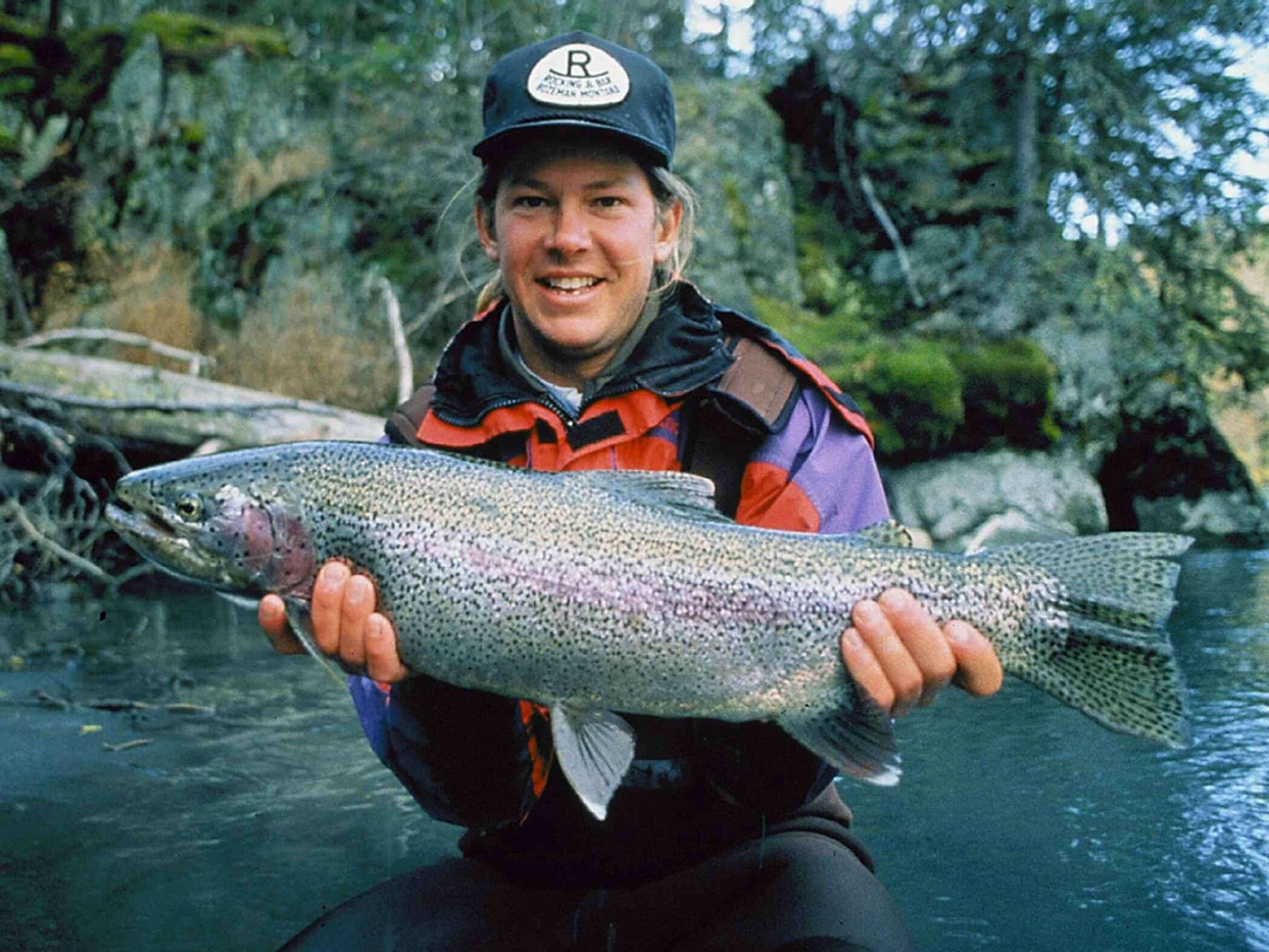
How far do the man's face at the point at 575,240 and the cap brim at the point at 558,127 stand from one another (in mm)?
48

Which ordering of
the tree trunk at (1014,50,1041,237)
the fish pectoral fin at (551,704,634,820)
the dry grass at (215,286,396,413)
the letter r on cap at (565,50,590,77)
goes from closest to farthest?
the fish pectoral fin at (551,704,634,820) → the letter r on cap at (565,50,590,77) → the dry grass at (215,286,396,413) → the tree trunk at (1014,50,1041,237)

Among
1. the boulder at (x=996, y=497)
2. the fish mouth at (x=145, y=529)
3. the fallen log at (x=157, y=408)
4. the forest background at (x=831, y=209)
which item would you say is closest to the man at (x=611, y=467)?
the fish mouth at (x=145, y=529)

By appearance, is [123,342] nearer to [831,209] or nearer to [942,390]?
[942,390]

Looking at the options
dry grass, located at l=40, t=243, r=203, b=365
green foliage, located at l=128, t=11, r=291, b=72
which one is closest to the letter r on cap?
dry grass, located at l=40, t=243, r=203, b=365

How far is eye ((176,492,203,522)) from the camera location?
2350 millimetres

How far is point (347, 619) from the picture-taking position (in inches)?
90.2

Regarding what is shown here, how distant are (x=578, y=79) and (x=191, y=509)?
1436 millimetres

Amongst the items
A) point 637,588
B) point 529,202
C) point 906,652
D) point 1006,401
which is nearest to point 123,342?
point 529,202

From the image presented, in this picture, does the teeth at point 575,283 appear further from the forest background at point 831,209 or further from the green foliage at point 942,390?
the green foliage at point 942,390

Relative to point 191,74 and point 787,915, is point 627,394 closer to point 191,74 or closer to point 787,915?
point 787,915

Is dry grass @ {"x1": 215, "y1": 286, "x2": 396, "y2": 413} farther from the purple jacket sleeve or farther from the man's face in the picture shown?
the purple jacket sleeve

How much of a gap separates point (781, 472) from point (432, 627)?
981 mm

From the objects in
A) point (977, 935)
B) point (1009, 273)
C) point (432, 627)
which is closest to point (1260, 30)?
point (1009, 273)

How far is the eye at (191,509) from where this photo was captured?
92.5 inches
